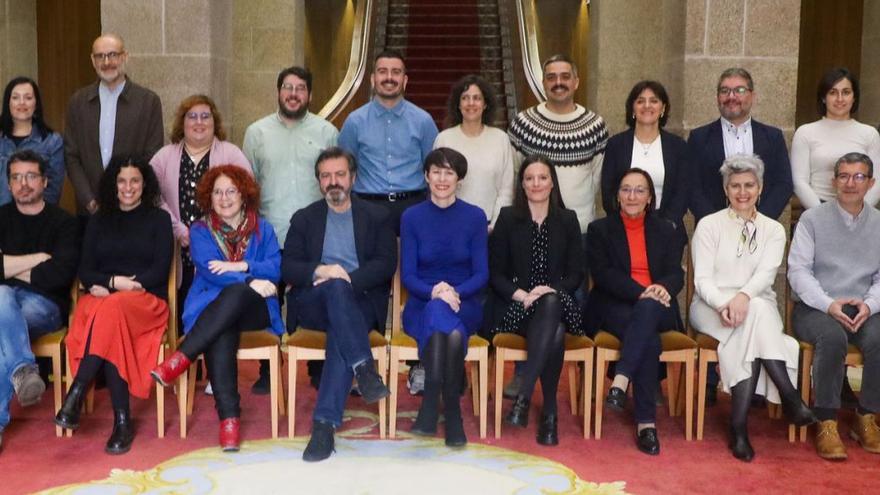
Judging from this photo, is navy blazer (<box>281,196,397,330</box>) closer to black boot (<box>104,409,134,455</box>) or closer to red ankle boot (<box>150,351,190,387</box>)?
red ankle boot (<box>150,351,190,387</box>)

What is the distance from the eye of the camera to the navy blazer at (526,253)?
4.86 meters

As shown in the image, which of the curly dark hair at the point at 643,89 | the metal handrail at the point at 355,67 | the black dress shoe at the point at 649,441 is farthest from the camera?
the metal handrail at the point at 355,67

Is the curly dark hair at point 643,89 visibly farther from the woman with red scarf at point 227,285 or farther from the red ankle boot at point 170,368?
the red ankle boot at point 170,368

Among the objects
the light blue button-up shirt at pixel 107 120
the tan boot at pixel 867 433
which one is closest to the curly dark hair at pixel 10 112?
the light blue button-up shirt at pixel 107 120

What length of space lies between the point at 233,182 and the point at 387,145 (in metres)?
0.91

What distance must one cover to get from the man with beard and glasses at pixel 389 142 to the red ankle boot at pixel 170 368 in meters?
1.35

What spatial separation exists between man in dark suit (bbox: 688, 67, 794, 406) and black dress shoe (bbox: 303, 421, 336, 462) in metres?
2.10

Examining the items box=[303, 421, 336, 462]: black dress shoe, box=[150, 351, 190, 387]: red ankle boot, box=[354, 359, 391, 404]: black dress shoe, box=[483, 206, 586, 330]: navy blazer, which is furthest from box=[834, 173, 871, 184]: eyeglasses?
box=[150, 351, 190, 387]: red ankle boot

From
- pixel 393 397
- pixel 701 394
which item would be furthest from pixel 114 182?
pixel 701 394

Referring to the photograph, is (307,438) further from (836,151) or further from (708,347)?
(836,151)

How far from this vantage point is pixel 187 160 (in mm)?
5152

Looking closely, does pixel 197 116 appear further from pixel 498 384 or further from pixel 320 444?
pixel 498 384

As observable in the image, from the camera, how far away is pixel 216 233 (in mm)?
4801

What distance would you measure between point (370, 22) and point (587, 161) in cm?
786
